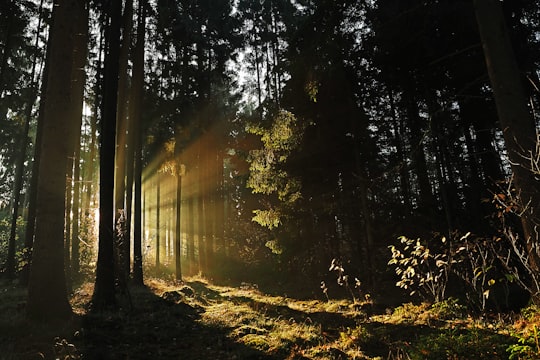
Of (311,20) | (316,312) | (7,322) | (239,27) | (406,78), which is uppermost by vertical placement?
(239,27)

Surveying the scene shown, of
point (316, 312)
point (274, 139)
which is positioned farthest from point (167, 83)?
point (316, 312)

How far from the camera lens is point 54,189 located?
24.6ft

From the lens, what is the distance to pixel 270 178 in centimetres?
1307

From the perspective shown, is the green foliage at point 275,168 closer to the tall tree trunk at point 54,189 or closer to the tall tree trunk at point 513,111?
the tall tree trunk at point 54,189

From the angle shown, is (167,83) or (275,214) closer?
(275,214)

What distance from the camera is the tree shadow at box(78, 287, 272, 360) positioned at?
5.77 meters

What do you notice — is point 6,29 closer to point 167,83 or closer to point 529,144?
point 167,83

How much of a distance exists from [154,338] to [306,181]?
27.3ft

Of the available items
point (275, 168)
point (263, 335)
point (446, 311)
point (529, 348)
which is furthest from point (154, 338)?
point (275, 168)

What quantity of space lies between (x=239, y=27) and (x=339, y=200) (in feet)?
52.1

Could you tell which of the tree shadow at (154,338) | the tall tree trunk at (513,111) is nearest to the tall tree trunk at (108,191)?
the tree shadow at (154,338)

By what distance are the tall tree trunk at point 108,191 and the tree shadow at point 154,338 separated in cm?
91

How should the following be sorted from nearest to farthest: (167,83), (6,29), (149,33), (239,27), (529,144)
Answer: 1. (529,144)
2. (6,29)
3. (149,33)
4. (167,83)
5. (239,27)

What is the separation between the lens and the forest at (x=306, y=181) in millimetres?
5820
